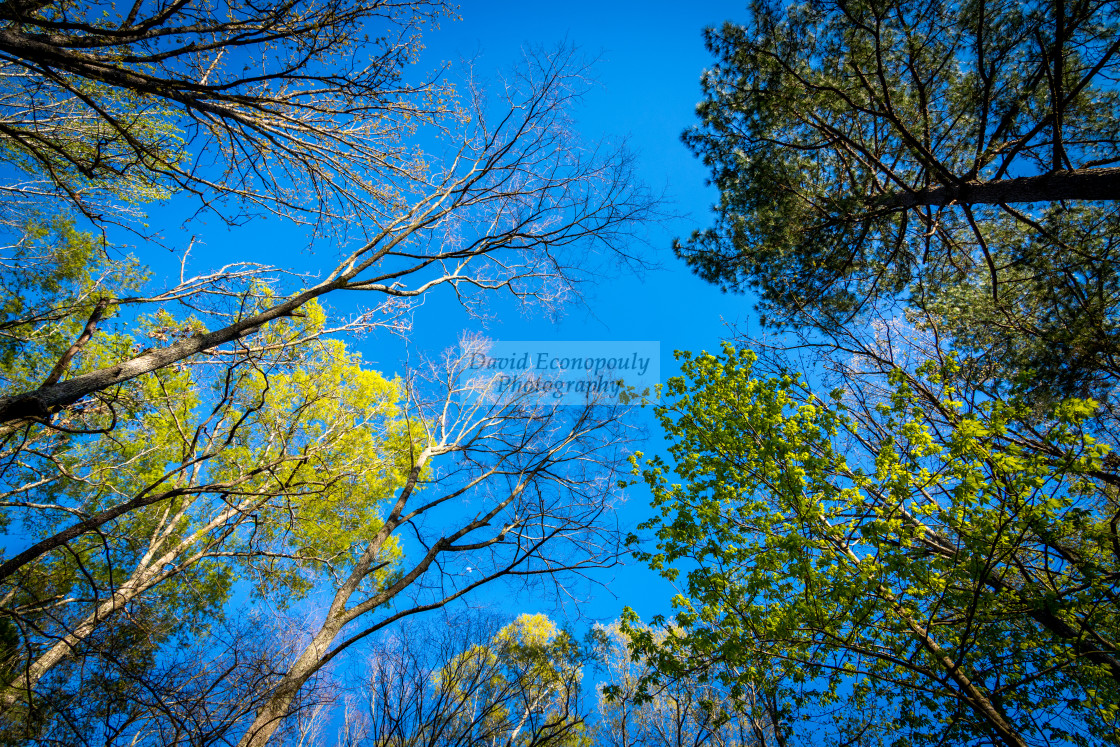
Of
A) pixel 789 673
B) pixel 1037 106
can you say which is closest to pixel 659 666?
pixel 789 673

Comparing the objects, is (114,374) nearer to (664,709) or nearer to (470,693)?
(470,693)

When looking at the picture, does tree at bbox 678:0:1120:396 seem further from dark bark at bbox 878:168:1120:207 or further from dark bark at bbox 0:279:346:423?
dark bark at bbox 0:279:346:423

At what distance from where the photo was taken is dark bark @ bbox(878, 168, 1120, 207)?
3.91 metres

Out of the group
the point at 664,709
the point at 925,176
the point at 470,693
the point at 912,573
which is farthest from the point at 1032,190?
the point at 664,709

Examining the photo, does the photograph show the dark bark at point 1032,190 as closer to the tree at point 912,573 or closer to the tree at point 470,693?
the tree at point 912,573

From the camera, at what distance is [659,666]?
5043 millimetres

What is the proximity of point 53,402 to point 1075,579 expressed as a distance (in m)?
8.76

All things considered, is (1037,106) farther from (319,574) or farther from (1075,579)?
(319,574)

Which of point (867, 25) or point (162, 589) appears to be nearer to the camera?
point (867, 25)

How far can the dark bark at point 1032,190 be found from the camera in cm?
391

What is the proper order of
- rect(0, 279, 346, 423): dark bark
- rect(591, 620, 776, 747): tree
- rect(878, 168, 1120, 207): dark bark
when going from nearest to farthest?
rect(0, 279, 346, 423): dark bark
rect(878, 168, 1120, 207): dark bark
rect(591, 620, 776, 747): tree

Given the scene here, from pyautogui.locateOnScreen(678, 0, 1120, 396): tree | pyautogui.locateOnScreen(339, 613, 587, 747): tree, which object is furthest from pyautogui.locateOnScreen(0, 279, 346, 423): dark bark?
pyautogui.locateOnScreen(678, 0, 1120, 396): tree

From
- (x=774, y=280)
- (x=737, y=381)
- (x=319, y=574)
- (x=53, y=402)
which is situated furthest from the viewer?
(x=319, y=574)

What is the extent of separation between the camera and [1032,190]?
4277 mm
